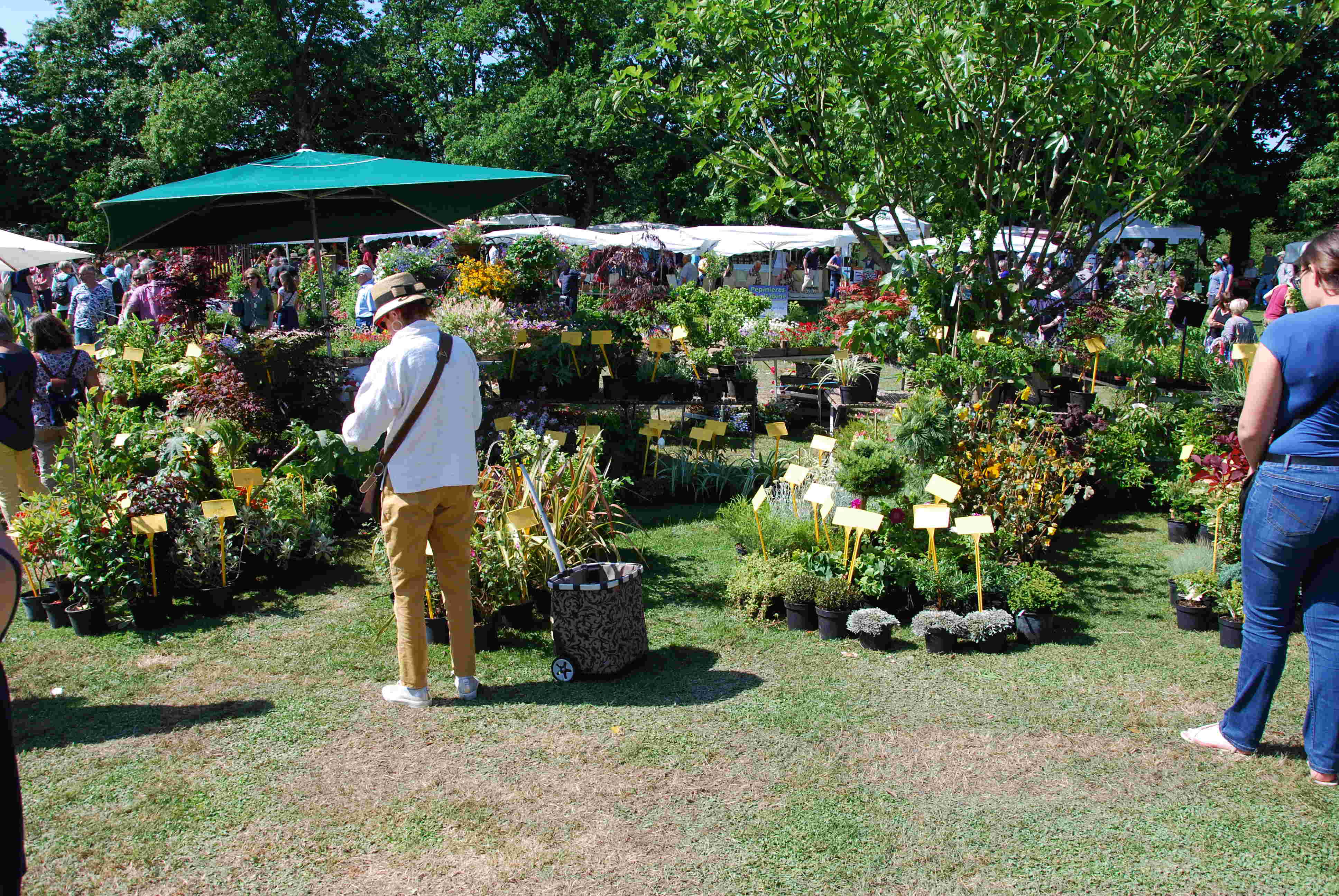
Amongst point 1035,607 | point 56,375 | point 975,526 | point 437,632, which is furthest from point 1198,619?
point 56,375

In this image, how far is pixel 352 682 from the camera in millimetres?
4172

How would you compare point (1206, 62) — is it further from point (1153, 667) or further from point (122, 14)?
point (122, 14)

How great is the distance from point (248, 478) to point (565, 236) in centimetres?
1807

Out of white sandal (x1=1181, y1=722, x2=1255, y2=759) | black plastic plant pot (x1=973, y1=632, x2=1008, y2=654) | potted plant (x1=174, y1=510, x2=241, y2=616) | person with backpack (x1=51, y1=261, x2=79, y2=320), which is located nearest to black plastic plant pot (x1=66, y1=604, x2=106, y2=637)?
potted plant (x1=174, y1=510, x2=241, y2=616)

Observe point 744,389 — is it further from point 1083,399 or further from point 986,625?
point 986,625

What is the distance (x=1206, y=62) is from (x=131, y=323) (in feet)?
31.0

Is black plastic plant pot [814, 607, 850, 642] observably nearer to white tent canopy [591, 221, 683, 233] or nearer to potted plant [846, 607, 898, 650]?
potted plant [846, 607, 898, 650]

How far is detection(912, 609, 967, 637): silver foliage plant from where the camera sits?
4.42 metres

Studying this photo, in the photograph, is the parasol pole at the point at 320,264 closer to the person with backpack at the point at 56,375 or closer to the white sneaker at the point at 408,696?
the person with backpack at the point at 56,375

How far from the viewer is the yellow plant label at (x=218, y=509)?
4.82 metres

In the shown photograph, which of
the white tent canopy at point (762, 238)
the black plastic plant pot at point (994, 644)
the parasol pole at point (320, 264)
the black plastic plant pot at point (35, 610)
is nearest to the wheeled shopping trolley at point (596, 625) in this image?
the black plastic plant pot at point (994, 644)

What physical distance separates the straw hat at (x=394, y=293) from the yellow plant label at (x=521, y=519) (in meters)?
1.17

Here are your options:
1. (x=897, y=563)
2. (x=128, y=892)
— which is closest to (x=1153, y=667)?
(x=897, y=563)

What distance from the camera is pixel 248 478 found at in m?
5.16
